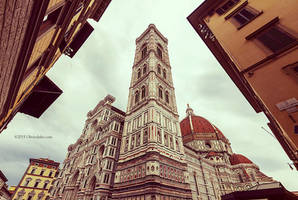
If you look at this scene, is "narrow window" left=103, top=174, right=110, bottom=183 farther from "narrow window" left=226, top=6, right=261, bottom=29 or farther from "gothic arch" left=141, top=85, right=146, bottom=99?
"narrow window" left=226, top=6, right=261, bottom=29

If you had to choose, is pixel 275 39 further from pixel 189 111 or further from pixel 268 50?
pixel 189 111

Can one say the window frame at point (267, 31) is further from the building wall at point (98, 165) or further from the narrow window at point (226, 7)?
the building wall at point (98, 165)

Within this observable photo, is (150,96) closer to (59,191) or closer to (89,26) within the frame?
(89,26)

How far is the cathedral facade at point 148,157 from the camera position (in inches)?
664

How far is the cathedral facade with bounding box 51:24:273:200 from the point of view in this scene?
16.9 metres

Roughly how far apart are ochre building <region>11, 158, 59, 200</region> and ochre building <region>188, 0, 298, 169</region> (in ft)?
177

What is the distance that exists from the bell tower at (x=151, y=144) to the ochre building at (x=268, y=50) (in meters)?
13.1

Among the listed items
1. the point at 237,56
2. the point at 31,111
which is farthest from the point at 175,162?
the point at 31,111

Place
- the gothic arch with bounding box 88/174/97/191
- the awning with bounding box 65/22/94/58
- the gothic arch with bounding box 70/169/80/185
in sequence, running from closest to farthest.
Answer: the awning with bounding box 65/22/94/58
the gothic arch with bounding box 88/174/97/191
the gothic arch with bounding box 70/169/80/185

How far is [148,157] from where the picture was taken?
1697 centimetres

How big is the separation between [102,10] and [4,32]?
1495cm

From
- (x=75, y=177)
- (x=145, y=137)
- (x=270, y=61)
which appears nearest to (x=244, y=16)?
(x=270, y=61)

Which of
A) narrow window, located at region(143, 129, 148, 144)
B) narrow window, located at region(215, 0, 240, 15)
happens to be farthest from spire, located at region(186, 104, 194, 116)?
narrow window, located at region(215, 0, 240, 15)

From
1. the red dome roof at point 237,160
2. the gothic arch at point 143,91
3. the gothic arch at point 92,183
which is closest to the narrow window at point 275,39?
the gothic arch at point 143,91
